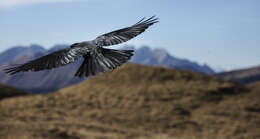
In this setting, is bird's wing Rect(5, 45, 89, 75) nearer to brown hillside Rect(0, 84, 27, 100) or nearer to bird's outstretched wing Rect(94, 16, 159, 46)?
bird's outstretched wing Rect(94, 16, 159, 46)

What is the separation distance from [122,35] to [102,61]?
0.98 metres

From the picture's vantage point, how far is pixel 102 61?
117 inches

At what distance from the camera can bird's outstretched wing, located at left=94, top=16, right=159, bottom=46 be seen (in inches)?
139

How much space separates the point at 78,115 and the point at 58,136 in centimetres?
1002

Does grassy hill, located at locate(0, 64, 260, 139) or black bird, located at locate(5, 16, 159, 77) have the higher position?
black bird, located at locate(5, 16, 159, 77)

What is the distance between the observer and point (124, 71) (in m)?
50.3

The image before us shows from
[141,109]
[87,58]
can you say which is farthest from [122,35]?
[141,109]

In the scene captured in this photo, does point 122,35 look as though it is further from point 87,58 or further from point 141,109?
point 141,109

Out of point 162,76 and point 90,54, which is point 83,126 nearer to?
point 162,76

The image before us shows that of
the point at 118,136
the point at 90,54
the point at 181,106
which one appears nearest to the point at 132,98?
the point at 181,106

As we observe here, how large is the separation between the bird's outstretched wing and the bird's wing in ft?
1.05

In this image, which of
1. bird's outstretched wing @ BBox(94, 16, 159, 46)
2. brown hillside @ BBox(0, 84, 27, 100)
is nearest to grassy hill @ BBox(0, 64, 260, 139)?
brown hillside @ BBox(0, 84, 27, 100)

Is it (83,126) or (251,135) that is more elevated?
(83,126)

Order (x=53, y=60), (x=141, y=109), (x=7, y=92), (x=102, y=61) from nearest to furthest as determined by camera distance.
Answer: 1. (x=102, y=61)
2. (x=53, y=60)
3. (x=141, y=109)
4. (x=7, y=92)
